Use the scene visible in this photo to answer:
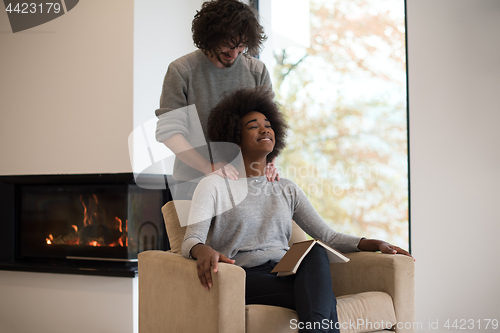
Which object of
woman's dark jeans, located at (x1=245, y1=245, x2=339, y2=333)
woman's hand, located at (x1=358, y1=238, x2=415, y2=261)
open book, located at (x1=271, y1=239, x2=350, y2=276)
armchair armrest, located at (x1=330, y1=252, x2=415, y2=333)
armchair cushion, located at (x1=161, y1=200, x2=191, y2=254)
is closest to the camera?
woman's dark jeans, located at (x1=245, y1=245, x2=339, y2=333)

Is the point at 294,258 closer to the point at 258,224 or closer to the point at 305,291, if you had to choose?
the point at 305,291

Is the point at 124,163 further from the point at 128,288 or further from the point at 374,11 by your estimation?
the point at 374,11

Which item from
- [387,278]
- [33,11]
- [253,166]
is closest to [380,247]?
[387,278]

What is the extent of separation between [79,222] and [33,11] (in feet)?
4.65

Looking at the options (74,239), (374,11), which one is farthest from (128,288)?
(374,11)

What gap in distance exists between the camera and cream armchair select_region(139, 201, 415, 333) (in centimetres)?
119

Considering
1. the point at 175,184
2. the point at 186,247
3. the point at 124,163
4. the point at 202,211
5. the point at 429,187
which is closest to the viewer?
the point at 186,247

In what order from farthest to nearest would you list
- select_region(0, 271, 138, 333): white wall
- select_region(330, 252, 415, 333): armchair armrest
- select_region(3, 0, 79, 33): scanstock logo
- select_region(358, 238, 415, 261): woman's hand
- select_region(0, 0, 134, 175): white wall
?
select_region(3, 0, 79, 33): scanstock logo, select_region(0, 0, 134, 175): white wall, select_region(0, 271, 138, 333): white wall, select_region(358, 238, 415, 261): woman's hand, select_region(330, 252, 415, 333): armchair armrest

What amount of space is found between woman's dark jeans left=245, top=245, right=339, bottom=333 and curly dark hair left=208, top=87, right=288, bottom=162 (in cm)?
54

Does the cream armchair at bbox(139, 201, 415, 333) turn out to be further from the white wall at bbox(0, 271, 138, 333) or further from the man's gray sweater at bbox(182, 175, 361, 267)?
the white wall at bbox(0, 271, 138, 333)

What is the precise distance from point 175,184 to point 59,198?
1.20 m

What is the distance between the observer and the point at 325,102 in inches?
108

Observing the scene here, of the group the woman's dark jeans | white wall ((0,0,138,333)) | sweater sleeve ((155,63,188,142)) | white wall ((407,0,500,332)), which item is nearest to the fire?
white wall ((0,0,138,333))

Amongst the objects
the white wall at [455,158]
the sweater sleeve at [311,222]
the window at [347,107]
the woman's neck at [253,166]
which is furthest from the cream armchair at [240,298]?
the window at [347,107]
